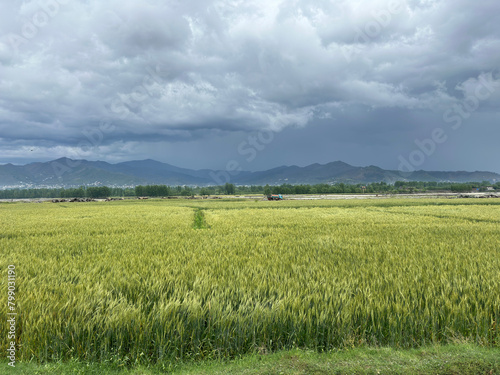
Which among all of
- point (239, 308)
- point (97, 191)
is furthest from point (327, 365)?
point (97, 191)

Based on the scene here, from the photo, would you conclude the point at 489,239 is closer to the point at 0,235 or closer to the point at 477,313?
the point at 477,313

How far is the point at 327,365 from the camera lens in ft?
13.6

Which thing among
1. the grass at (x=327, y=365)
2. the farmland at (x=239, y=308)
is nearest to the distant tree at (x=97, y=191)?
the farmland at (x=239, y=308)

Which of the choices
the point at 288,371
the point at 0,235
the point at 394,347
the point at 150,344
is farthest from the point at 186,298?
the point at 0,235

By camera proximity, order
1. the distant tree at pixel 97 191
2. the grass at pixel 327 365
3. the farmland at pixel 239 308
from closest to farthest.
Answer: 1. the grass at pixel 327 365
2. the farmland at pixel 239 308
3. the distant tree at pixel 97 191

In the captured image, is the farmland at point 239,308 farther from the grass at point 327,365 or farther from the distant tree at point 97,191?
the distant tree at point 97,191

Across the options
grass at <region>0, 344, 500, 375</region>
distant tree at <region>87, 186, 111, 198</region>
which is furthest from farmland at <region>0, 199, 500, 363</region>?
distant tree at <region>87, 186, 111, 198</region>

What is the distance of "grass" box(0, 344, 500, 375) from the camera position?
13.3 ft

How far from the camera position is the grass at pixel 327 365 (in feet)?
13.3

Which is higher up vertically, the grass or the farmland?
the farmland

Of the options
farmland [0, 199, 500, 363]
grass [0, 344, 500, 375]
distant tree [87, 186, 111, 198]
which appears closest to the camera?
grass [0, 344, 500, 375]

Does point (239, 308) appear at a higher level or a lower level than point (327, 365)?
higher

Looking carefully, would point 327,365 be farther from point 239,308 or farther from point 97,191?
point 97,191

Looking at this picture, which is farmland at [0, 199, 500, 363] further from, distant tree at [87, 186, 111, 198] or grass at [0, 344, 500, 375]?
distant tree at [87, 186, 111, 198]
